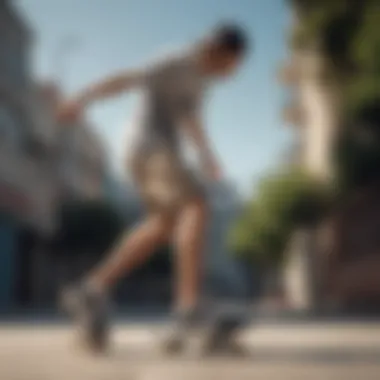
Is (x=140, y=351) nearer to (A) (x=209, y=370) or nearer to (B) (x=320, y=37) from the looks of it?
(A) (x=209, y=370)

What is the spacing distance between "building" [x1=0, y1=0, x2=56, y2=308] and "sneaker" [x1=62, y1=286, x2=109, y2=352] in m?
→ 3.12

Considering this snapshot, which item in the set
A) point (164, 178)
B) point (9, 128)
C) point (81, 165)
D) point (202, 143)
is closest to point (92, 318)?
point (164, 178)

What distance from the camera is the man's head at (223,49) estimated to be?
246cm

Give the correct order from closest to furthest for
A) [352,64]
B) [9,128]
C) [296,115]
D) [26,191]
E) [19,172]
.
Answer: [9,128] < [19,172] < [26,191] < [352,64] < [296,115]

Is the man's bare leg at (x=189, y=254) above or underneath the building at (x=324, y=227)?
underneath

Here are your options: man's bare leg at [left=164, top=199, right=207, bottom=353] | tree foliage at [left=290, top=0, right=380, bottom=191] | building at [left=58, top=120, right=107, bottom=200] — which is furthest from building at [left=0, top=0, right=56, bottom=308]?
tree foliage at [left=290, top=0, right=380, bottom=191]

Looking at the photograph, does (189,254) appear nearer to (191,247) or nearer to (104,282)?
(191,247)

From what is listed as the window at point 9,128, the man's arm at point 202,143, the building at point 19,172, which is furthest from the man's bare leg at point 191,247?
the window at point 9,128

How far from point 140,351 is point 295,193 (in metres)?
7.08

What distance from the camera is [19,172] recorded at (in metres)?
9.21

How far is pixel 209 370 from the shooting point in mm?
1946

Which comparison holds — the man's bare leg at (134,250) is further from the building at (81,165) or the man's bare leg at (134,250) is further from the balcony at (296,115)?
the balcony at (296,115)

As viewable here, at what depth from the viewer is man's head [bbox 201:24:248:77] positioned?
8.07ft

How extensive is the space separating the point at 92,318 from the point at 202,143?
0.71 metres
